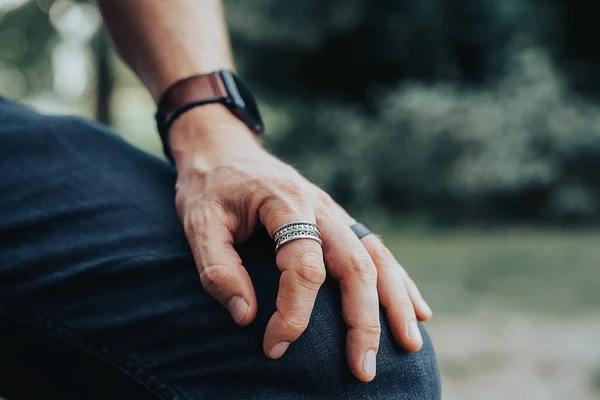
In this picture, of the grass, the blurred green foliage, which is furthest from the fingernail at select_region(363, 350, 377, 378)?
the blurred green foliage

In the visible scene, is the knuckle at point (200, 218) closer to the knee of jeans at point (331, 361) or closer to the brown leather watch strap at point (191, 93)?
the knee of jeans at point (331, 361)

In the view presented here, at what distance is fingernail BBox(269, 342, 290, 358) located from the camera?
753 mm

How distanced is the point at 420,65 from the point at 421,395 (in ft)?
24.3

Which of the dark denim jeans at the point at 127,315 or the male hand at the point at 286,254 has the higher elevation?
the male hand at the point at 286,254

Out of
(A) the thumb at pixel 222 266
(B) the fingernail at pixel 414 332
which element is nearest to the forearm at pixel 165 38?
(A) the thumb at pixel 222 266

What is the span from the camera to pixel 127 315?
0.82 m

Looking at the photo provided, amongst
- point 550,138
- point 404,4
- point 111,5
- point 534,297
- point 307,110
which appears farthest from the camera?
point 307,110

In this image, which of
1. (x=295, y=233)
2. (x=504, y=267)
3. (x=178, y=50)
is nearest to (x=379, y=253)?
(x=295, y=233)

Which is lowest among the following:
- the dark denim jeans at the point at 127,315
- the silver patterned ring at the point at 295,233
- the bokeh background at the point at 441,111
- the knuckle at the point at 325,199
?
the dark denim jeans at the point at 127,315

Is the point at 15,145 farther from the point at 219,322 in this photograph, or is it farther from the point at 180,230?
the point at 219,322

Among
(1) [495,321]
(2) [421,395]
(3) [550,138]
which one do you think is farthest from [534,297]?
(2) [421,395]

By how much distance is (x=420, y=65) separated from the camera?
784cm

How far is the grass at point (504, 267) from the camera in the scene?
4.41m

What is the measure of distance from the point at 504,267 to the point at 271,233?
4973 millimetres
